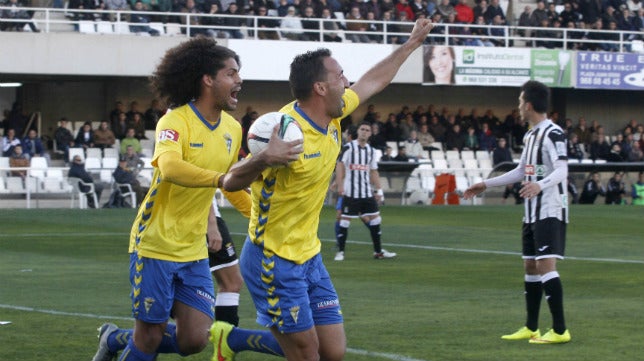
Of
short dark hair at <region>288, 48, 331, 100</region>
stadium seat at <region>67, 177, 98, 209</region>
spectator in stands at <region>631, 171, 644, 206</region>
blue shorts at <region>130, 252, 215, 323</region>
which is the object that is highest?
short dark hair at <region>288, 48, 331, 100</region>

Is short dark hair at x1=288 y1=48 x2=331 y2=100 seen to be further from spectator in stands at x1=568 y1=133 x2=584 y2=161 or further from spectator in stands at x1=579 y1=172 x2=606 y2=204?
spectator in stands at x1=568 y1=133 x2=584 y2=161

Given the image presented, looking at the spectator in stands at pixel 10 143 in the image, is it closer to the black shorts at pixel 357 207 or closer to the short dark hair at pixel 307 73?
the black shorts at pixel 357 207

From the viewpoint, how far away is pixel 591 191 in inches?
1409

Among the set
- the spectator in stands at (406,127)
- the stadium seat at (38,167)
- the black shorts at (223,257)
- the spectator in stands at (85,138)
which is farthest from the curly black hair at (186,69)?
the spectator in stands at (406,127)

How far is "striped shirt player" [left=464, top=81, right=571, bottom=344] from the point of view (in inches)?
398

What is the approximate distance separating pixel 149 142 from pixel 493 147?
11128mm

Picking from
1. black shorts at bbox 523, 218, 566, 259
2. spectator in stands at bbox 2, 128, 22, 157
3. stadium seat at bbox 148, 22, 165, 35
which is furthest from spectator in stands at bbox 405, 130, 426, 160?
black shorts at bbox 523, 218, 566, 259

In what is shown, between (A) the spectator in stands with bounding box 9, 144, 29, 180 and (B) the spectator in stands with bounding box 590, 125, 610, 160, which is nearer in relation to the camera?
(A) the spectator in stands with bounding box 9, 144, 29, 180

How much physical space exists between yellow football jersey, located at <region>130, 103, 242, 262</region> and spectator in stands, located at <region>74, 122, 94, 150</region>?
26.4m

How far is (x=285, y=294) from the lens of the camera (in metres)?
6.89

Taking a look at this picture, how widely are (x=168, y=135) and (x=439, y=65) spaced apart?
31579 millimetres

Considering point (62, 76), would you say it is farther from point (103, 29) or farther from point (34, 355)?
point (34, 355)

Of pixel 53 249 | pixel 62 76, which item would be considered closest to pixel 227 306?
pixel 53 249

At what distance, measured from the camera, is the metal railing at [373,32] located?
34.8 meters
